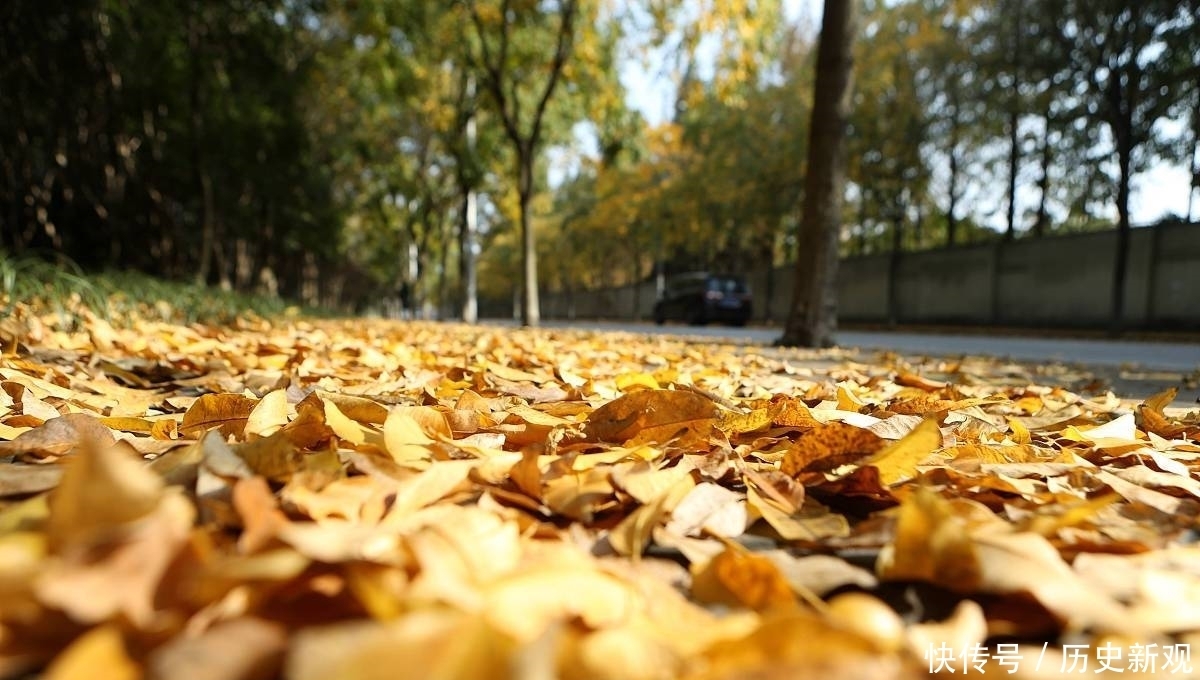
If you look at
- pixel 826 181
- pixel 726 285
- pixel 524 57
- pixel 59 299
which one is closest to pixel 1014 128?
pixel 726 285

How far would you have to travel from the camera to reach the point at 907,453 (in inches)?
42.0

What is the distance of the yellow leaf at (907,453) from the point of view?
40.6 inches

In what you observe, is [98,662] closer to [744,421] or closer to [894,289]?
[744,421]

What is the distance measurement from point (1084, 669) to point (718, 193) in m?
21.5

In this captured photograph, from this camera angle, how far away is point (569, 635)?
599 mm

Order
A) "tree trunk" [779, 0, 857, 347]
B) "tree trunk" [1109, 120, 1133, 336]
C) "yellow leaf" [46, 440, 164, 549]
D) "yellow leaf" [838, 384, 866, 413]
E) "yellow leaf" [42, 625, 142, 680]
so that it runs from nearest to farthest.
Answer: "yellow leaf" [42, 625, 142, 680], "yellow leaf" [46, 440, 164, 549], "yellow leaf" [838, 384, 866, 413], "tree trunk" [779, 0, 857, 347], "tree trunk" [1109, 120, 1133, 336]

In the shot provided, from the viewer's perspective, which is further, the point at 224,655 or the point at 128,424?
the point at 128,424

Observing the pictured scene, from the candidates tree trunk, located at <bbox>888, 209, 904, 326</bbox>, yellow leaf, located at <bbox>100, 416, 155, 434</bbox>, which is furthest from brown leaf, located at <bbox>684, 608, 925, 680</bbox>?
tree trunk, located at <bbox>888, 209, 904, 326</bbox>

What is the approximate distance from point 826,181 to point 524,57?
791 cm

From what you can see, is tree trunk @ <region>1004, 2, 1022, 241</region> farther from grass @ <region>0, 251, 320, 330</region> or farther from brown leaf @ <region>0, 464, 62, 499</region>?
brown leaf @ <region>0, 464, 62, 499</region>

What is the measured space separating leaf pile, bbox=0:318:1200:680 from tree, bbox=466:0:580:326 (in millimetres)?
10641

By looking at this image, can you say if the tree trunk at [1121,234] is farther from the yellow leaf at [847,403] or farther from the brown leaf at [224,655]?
the brown leaf at [224,655]

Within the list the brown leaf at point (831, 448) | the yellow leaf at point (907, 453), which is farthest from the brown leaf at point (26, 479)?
the yellow leaf at point (907, 453)

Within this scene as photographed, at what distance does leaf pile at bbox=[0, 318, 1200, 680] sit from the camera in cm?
56
